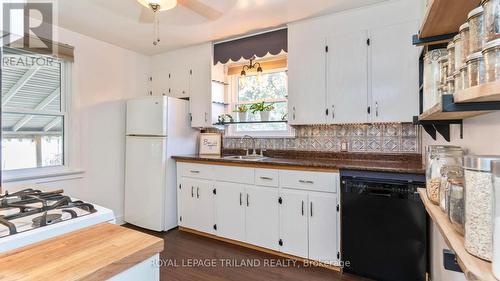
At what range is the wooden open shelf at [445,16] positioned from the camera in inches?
32.3

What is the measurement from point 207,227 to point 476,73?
9.21ft

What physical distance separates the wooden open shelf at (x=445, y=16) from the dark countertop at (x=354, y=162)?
1.18 m

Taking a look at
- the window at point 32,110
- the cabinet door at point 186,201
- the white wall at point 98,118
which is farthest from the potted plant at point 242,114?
the window at point 32,110

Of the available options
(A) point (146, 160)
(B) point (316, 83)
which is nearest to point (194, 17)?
(B) point (316, 83)

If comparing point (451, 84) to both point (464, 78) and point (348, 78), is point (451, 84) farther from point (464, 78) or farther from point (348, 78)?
point (348, 78)

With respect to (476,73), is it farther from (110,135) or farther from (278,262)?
(110,135)

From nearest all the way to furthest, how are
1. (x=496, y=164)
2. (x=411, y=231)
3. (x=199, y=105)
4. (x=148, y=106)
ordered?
(x=496, y=164) < (x=411, y=231) < (x=148, y=106) < (x=199, y=105)

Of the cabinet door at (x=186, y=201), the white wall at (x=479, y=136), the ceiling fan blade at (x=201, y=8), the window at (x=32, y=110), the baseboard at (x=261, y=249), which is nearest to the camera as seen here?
the white wall at (x=479, y=136)

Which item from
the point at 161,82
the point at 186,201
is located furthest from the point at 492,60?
the point at 161,82

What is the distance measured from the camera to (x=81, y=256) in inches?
28.3

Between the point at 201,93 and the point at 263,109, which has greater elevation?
the point at 201,93

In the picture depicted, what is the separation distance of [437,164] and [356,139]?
1711 millimetres

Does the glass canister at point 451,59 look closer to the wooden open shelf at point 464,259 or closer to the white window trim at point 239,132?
the wooden open shelf at point 464,259

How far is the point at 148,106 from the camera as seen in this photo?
317 centimetres
